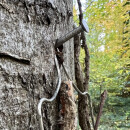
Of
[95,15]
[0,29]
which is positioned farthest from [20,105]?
[95,15]

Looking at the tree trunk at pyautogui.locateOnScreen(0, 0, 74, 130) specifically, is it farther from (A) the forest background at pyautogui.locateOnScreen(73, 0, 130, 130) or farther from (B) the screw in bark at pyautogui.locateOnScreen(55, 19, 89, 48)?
(A) the forest background at pyautogui.locateOnScreen(73, 0, 130, 130)

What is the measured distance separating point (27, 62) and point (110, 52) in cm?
260

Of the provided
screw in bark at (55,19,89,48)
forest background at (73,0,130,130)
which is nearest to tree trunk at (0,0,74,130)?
screw in bark at (55,19,89,48)

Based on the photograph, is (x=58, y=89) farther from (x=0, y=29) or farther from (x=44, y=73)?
(x=0, y=29)

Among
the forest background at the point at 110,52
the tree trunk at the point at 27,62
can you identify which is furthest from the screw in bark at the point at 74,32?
the forest background at the point at 110,52

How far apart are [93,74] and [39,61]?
2.85m

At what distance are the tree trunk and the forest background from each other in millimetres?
1797

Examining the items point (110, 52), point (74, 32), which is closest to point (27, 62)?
point (74, 32)

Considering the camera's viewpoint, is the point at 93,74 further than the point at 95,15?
Yes

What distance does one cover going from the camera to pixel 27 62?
0.94 ft

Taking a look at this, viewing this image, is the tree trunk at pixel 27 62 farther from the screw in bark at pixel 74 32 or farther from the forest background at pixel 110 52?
the forest background at pixel 110 52

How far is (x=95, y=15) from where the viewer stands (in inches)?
87.8

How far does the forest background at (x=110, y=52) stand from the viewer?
7.18ft

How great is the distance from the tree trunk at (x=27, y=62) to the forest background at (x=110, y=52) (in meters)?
1.80
